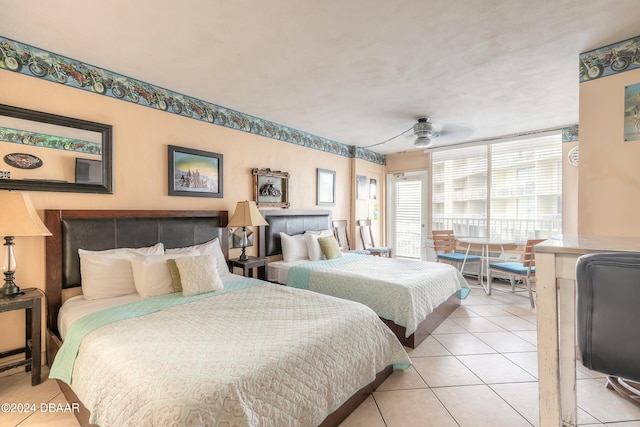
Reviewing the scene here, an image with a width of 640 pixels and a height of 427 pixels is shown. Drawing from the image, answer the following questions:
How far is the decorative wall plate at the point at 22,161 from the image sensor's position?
2201 mm

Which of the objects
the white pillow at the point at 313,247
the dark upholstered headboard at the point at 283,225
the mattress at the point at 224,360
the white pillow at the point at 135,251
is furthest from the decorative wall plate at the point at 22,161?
the white pillow at the point at 313,247

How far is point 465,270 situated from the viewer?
5.34 metres

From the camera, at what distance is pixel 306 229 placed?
4668mm

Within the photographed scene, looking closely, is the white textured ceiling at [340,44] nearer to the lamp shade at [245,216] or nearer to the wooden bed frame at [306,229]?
the lamp shade at [245,216]

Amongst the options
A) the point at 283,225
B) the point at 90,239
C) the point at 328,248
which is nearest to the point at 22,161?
the point at 90,239

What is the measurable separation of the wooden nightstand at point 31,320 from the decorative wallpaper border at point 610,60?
4.53 m

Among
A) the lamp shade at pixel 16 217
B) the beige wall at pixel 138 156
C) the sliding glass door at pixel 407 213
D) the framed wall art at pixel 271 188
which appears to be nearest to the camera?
the lamp shade at pixel 16 217

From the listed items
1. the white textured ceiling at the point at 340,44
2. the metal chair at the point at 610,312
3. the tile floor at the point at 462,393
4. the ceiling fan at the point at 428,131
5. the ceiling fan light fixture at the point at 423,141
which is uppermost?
the white textured ceiling at the point at 340,44

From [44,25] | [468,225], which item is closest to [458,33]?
[44,25]

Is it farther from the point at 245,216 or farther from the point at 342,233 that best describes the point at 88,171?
the point at 342,233

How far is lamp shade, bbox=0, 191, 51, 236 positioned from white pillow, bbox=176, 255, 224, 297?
950 mm

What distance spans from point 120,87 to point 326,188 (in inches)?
128

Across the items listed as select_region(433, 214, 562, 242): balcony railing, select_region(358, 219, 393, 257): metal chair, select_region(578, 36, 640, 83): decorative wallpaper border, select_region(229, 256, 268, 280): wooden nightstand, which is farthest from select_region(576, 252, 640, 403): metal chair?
select_region(358, 219, 393, 257): metal chair

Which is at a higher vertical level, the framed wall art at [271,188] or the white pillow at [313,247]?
the framed wall art at [271,188]
